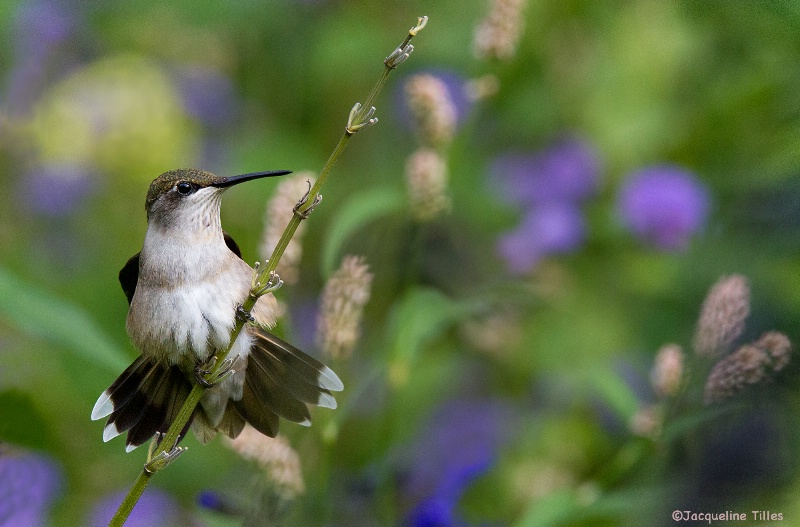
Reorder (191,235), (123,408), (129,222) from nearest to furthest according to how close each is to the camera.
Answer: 1. (123,408)
2. (191,235)
3. (129,222)

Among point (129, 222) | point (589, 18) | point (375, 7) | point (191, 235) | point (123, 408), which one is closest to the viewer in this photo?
point (123, 408)

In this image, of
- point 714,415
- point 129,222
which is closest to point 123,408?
point 714,415

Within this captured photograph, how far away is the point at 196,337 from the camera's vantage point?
0.95 meters

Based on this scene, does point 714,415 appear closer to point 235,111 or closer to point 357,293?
point 357,293

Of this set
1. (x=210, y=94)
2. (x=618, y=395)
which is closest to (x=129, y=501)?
(x=618, y=395)

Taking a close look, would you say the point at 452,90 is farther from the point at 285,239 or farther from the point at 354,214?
the point at 285,239

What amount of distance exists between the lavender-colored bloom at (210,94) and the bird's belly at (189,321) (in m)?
1.91

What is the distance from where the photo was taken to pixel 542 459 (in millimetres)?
2057

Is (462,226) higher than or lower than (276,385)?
higher

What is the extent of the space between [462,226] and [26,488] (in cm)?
177

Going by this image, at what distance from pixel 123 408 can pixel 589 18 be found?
6.91 feet

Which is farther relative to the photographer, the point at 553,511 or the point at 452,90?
the point at 452,90

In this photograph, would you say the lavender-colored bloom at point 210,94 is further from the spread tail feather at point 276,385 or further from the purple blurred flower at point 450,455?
the spread tail feather at point 276,385

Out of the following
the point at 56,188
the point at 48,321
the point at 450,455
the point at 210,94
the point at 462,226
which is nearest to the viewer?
the point at 48,321
